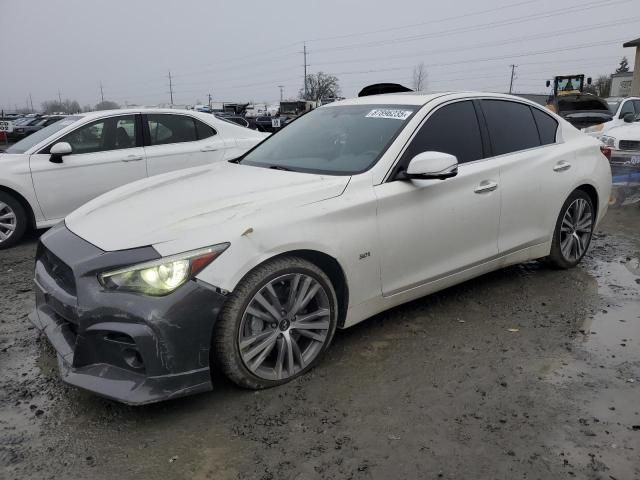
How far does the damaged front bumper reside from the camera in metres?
2.51

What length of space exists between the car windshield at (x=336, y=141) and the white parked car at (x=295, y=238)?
0.01 m

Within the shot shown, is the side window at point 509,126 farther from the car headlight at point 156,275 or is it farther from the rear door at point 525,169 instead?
the car headlight at point 156,275

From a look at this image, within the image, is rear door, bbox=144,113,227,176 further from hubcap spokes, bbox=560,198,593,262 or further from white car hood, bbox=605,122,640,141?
white car hood, bbox=605,122,640,141

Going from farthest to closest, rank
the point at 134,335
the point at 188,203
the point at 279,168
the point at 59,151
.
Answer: the point at 59,151 → the point at 279,168 → the point at 188,203 → the point at 134,335

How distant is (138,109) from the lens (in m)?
6.79

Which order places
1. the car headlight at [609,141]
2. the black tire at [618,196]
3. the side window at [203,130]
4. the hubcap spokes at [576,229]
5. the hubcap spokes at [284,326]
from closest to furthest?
1. the hubcap spokes at [284,326]
2. the hubcap spokes at [576,229]
3. the side window at [203,130]
4. the black tire at [618,196]
5. the car headlight at [609,141]

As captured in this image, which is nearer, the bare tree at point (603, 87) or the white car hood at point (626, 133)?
the white car hood at point (626, 133)

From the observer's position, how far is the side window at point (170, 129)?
683 centimetres

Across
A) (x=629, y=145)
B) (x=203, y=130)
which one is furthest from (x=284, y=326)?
(x=629, y=145)

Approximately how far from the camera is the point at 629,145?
26.2 feet

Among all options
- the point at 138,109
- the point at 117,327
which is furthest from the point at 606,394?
the point at 138,109

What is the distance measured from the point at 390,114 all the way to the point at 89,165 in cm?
404

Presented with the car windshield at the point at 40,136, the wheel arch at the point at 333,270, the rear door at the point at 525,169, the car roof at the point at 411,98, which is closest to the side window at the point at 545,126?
the rear door at the point at 525,169

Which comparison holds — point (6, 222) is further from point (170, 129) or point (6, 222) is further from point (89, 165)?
point (170, 129)
